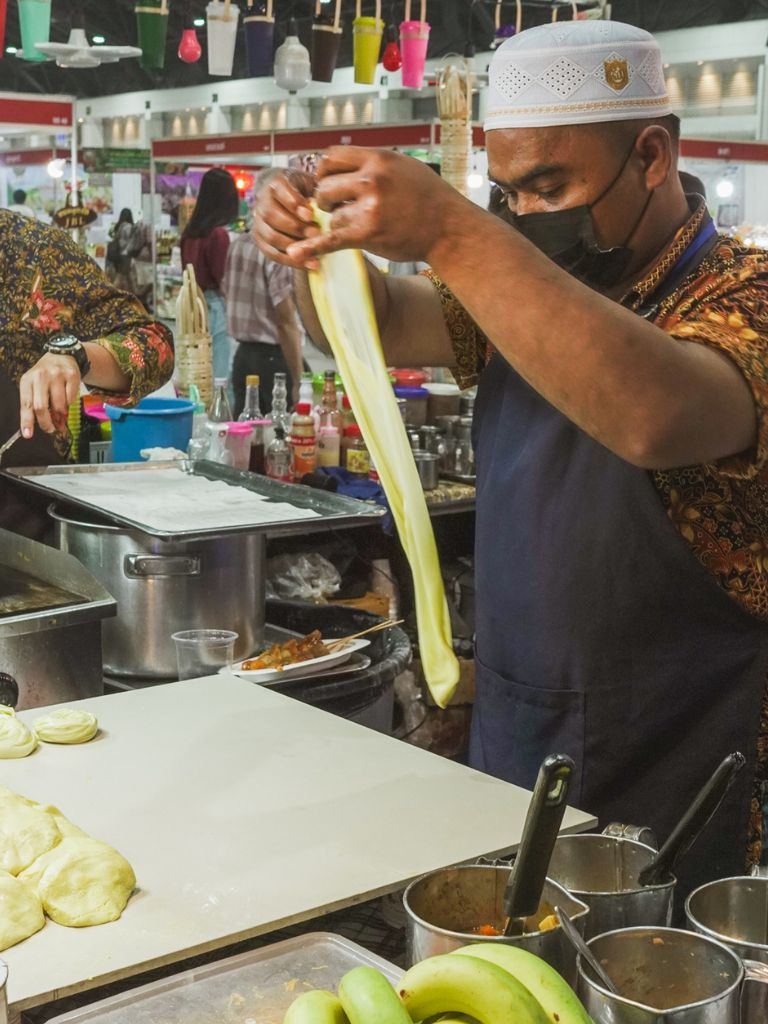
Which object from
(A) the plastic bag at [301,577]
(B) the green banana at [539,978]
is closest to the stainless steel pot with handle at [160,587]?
(A) the plastic bag at [301,577]

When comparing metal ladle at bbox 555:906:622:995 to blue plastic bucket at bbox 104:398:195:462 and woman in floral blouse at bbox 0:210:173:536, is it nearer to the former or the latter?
woman in floral blouse at bbox 0:210:173:536

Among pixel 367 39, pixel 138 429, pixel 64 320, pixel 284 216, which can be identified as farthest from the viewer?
pixel 367 39

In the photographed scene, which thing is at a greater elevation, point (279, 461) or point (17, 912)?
point (17, 912)

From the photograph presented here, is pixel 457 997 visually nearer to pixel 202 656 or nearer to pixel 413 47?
pixel 202 656

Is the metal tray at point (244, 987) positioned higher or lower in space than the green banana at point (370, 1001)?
lower

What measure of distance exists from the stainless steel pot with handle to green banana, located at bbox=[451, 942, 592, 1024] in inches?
75.4

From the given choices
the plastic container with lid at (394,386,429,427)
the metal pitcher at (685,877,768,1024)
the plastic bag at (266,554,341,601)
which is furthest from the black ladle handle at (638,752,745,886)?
the plastic container with lid at (394,386,429,427)

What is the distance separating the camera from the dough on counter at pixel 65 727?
78.4 inches

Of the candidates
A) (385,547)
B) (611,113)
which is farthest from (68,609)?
(385,547)

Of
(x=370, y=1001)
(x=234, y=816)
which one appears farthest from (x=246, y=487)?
(x=370, y=1001)

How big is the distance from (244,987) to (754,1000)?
48cm

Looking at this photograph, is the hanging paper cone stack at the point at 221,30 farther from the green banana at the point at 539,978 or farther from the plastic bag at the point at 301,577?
the green banana at the point at 539,978

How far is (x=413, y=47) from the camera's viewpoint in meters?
5.79

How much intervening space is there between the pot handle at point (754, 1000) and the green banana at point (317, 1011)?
1.14 ft
